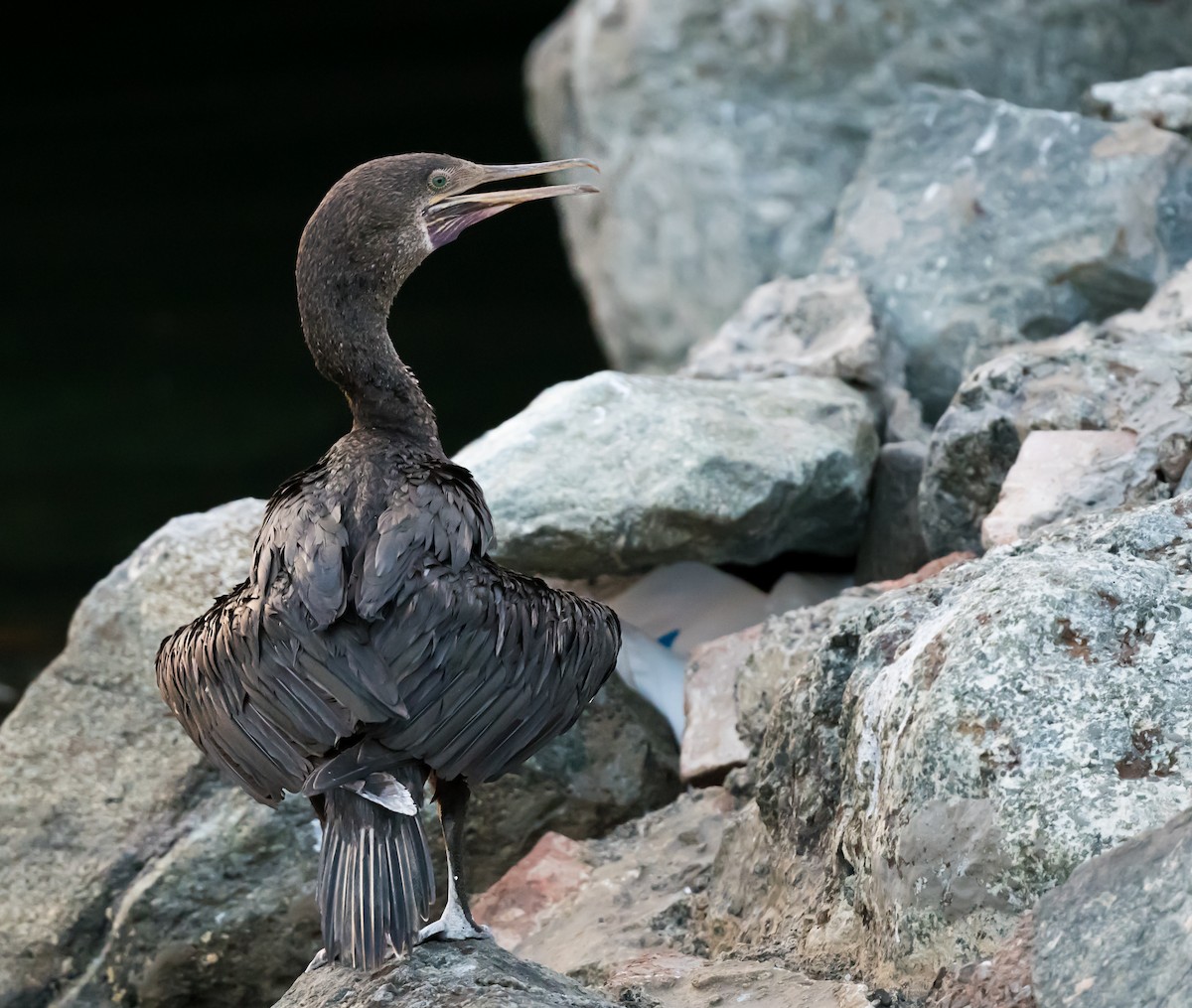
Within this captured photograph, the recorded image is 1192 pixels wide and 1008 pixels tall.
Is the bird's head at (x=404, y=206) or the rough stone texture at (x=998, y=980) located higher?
the bird's head at (x=404, y=206)

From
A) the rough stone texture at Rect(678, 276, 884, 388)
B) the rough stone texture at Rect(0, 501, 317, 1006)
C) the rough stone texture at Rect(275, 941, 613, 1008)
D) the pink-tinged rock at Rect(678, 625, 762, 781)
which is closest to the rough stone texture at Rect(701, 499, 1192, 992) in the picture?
the rough stone texture at Rect(275, 941, 613, 1008)

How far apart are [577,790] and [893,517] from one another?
1060mm

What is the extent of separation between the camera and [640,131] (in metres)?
7.06

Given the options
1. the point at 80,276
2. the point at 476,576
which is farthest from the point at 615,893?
the point at 80,276

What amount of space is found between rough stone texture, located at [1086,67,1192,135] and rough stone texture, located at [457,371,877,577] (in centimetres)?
136

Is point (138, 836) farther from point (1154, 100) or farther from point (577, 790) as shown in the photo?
point (1154, 100)

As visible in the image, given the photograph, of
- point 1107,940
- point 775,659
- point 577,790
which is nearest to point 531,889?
point 577,790

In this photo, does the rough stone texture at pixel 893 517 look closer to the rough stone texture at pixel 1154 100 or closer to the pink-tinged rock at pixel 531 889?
the pink-tinged rock at pixel 531 889

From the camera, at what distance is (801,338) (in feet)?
16.1

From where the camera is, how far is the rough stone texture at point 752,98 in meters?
6.38

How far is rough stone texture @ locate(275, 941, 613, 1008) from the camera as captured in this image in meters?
2.42

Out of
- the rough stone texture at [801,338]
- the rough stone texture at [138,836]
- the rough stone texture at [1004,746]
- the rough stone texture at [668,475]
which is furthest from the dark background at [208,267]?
the rough stone texture at [1004,746]

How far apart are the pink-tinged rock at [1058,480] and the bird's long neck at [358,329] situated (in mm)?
1101

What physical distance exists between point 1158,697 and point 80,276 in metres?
10.8
